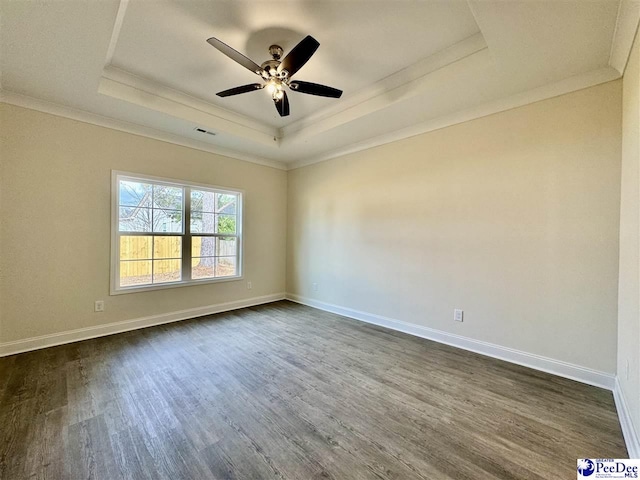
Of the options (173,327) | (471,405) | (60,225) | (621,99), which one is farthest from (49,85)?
(621,99)

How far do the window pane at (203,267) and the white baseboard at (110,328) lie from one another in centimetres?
52

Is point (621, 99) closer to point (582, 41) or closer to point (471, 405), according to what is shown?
point (582, 41)

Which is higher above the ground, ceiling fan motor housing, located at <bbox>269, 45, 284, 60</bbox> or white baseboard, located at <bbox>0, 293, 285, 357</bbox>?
ceiling fan motor housing, located at <bbox>269, 45, 284, 60</bbox>

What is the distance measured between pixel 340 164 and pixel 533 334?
11.2 feet

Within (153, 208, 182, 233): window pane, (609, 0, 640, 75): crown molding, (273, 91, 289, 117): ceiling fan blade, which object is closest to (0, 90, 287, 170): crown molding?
(153, 208, 182, 233): window pane

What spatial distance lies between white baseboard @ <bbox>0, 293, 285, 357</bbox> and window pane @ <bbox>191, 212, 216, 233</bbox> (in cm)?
126

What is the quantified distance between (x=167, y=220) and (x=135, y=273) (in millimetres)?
859

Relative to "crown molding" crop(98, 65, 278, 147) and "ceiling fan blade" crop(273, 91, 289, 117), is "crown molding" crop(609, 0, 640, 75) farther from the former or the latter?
"crown molding" crop(98, 65, 278, 147)

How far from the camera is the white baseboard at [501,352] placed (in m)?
2.36

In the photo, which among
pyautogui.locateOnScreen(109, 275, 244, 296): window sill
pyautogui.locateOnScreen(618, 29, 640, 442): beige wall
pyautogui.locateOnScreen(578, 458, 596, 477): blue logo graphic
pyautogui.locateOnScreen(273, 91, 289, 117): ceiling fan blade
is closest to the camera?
pyautogui.locateOnScreen(578, 458, 596, 477): blue logo graphic

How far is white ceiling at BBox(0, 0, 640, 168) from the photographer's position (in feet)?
6.28

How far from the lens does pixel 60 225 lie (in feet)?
10.3

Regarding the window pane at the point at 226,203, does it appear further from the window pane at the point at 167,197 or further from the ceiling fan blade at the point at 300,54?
the ceiling fan blade at the point at 300,54

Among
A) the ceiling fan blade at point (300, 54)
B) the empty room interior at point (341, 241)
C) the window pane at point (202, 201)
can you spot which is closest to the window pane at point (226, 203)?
the window pane at point (202, 201)
